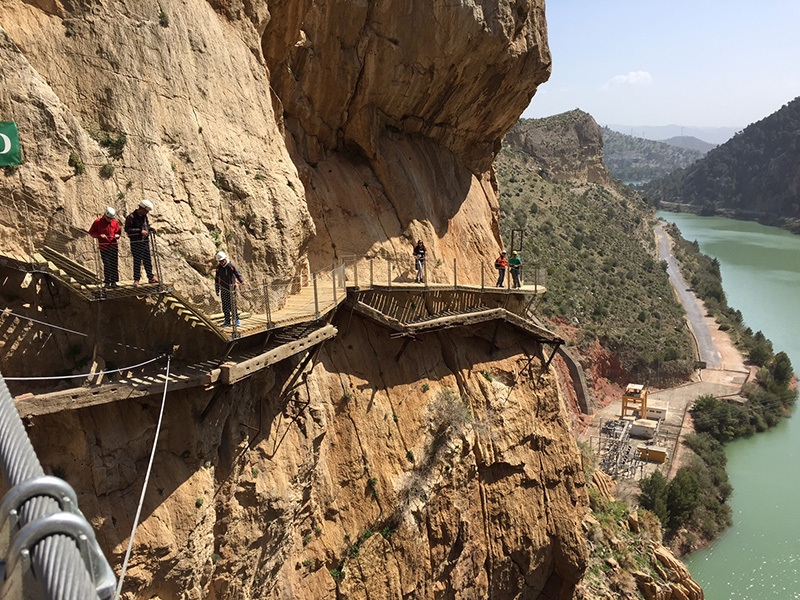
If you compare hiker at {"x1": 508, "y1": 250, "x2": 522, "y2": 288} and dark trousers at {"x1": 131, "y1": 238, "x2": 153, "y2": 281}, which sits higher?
dark trousers at {"x1": 131, "y1": 238, "x2": 153, "y2": 281}

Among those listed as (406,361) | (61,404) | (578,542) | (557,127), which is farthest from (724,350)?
(61,404)

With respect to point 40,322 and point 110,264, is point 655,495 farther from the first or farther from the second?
point 40,322

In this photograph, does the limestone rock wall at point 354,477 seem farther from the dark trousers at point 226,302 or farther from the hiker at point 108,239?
the hiker at point 108,239

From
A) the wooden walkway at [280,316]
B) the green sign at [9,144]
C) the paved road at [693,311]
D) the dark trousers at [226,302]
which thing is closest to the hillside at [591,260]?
the paved road at [693,311]

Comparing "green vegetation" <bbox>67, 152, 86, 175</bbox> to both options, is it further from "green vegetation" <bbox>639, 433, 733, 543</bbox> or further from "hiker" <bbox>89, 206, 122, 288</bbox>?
"green vegetation" <bbox>639, 433, 733, 543</bbox>

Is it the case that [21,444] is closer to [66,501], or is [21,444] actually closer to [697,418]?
[66,501]

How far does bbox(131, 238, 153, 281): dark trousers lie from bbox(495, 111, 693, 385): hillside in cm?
4671

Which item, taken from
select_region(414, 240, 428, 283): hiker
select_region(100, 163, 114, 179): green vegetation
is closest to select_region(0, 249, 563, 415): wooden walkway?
select_region(414, 240, 428, 283): hiker

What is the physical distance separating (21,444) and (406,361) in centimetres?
1417

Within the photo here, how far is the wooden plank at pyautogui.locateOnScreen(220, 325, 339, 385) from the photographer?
9.04 meters

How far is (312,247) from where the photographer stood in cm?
1639

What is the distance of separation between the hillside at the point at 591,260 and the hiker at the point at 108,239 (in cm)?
4713

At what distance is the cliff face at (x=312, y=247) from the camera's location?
28.9 feet

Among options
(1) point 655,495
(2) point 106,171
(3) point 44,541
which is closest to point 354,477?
(2) point 106,171
